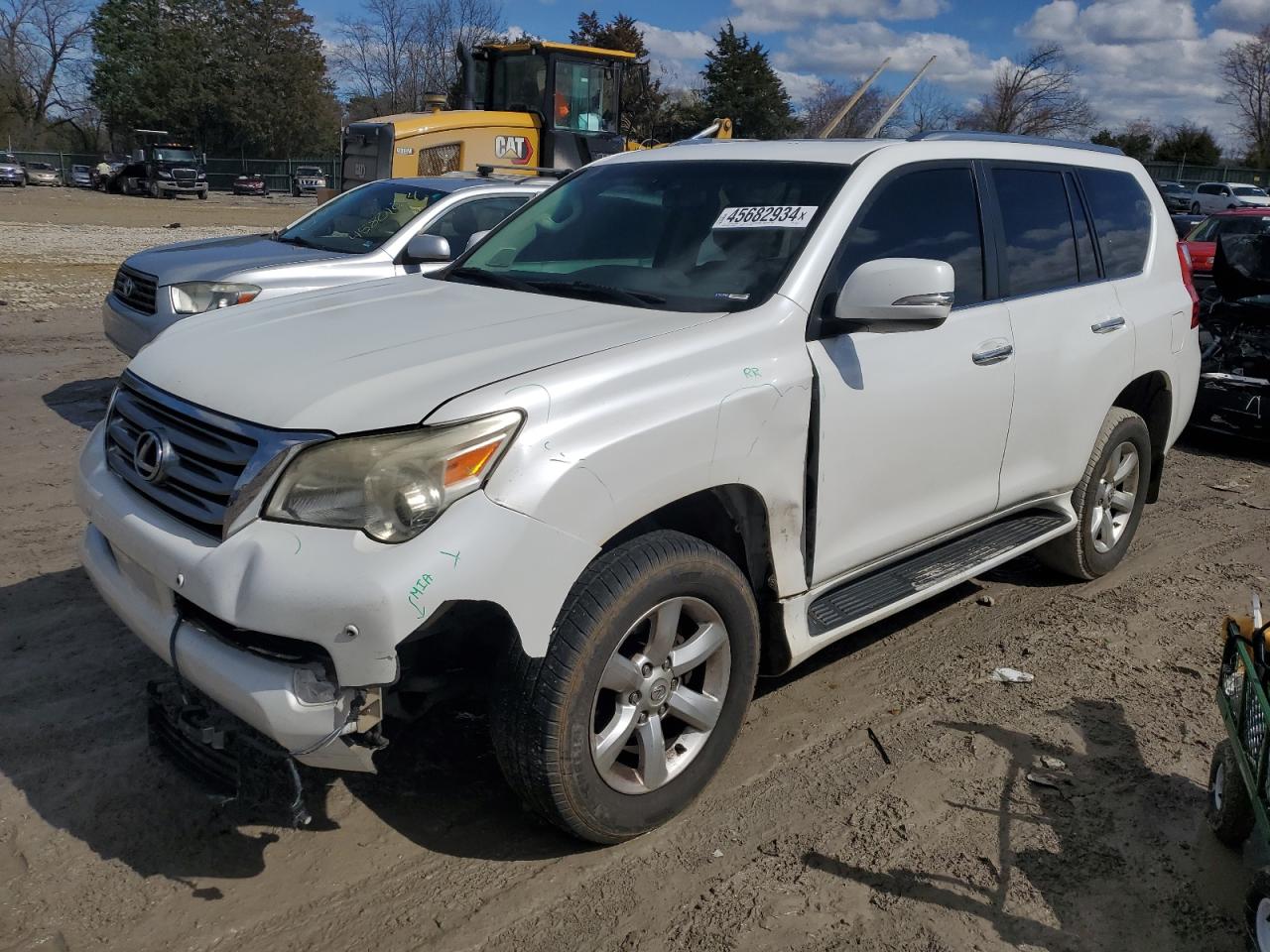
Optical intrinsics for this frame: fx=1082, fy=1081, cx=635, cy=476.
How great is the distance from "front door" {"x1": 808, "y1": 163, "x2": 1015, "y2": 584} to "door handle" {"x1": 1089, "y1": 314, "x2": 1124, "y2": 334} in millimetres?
703

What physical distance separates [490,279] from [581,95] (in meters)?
12.1

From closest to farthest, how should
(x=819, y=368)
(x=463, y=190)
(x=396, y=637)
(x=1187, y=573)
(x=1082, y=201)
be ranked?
(x=396, y=637), (x=819, y=368), (x=1082, y=201), (x=1187, y=573), (x=463, y=190)

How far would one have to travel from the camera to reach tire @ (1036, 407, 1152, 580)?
4.91 meters

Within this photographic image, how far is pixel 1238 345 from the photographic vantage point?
319 inches

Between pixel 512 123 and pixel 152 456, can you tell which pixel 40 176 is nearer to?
pixel 512 123

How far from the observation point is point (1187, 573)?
5480 mm

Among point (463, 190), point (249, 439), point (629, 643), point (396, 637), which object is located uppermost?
point (463, 190)

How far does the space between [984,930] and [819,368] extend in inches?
64.9

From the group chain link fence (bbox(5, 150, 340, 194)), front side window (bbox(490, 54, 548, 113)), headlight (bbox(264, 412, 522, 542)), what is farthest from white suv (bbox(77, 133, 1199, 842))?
chain link fence (bbox(5, 150, 340, 194))

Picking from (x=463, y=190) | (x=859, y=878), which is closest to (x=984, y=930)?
(x=859, y=878)

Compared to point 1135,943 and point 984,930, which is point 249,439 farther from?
point 1135,943

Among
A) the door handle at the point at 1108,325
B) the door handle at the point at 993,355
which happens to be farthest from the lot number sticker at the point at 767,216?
the door handle at the point at 1108,325

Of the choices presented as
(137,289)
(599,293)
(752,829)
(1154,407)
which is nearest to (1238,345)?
(1154,407)

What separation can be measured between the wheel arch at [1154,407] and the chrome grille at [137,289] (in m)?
6.21
